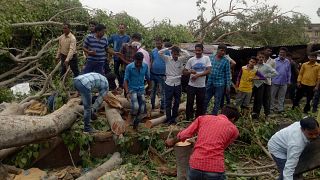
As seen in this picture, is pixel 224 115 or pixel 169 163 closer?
pixel 224 115

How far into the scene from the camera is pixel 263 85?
771cm

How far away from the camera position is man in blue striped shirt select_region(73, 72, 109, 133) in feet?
19.4

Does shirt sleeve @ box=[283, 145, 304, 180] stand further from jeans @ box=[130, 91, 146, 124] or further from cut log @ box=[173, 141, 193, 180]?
jeans @ box=[130, 91, 146, 124]

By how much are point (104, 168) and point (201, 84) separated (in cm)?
232

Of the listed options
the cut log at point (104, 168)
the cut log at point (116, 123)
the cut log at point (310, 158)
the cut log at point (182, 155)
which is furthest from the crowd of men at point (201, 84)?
the cut log at point (104, 168)

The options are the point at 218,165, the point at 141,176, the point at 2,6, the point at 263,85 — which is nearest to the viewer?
the point at 218,165

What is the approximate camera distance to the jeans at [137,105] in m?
6.37

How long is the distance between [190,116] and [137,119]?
3.94 feet

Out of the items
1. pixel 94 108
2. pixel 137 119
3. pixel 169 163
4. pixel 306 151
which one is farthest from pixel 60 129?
pixel 306 151

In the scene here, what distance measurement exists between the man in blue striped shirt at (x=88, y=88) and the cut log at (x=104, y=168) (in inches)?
25.2

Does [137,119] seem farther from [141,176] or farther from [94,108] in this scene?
[141,176]

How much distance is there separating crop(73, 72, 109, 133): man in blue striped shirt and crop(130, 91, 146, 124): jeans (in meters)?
0.50

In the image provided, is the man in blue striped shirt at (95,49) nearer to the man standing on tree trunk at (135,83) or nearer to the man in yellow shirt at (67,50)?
the man in yellow shirt at (67,50)

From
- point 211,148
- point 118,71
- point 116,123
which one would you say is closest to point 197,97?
point 116,123
